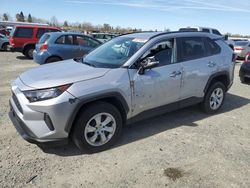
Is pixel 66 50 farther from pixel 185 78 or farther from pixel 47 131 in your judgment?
pixel 47 131

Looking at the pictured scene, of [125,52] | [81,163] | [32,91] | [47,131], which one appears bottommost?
[81,163]

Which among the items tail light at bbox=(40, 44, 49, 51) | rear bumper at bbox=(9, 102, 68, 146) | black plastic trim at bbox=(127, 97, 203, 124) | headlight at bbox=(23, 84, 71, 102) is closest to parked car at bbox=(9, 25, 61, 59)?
tail light at bbox=(40, 44, 49, 51)

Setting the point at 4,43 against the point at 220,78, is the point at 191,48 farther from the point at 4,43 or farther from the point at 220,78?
the point at 4,43

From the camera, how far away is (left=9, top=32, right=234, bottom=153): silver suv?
3457 mm

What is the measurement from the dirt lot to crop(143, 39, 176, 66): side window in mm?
1244

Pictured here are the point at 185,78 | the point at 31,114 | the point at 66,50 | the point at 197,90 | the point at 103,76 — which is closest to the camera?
the point at 31,114

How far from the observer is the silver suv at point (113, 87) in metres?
3.46

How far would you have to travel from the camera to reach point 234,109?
20.2 ft

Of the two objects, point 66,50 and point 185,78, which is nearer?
point 185,78

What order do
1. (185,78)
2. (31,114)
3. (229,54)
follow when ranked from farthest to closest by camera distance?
(229,54) → (185,78) → (31,114)

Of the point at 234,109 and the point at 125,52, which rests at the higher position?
the point at 125,52

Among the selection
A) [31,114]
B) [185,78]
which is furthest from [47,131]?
[185,78]

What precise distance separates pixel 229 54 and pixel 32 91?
4.30m

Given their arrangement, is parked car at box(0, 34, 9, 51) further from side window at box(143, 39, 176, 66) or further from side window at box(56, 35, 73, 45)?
side window at box(143, 39, 176, 66)
